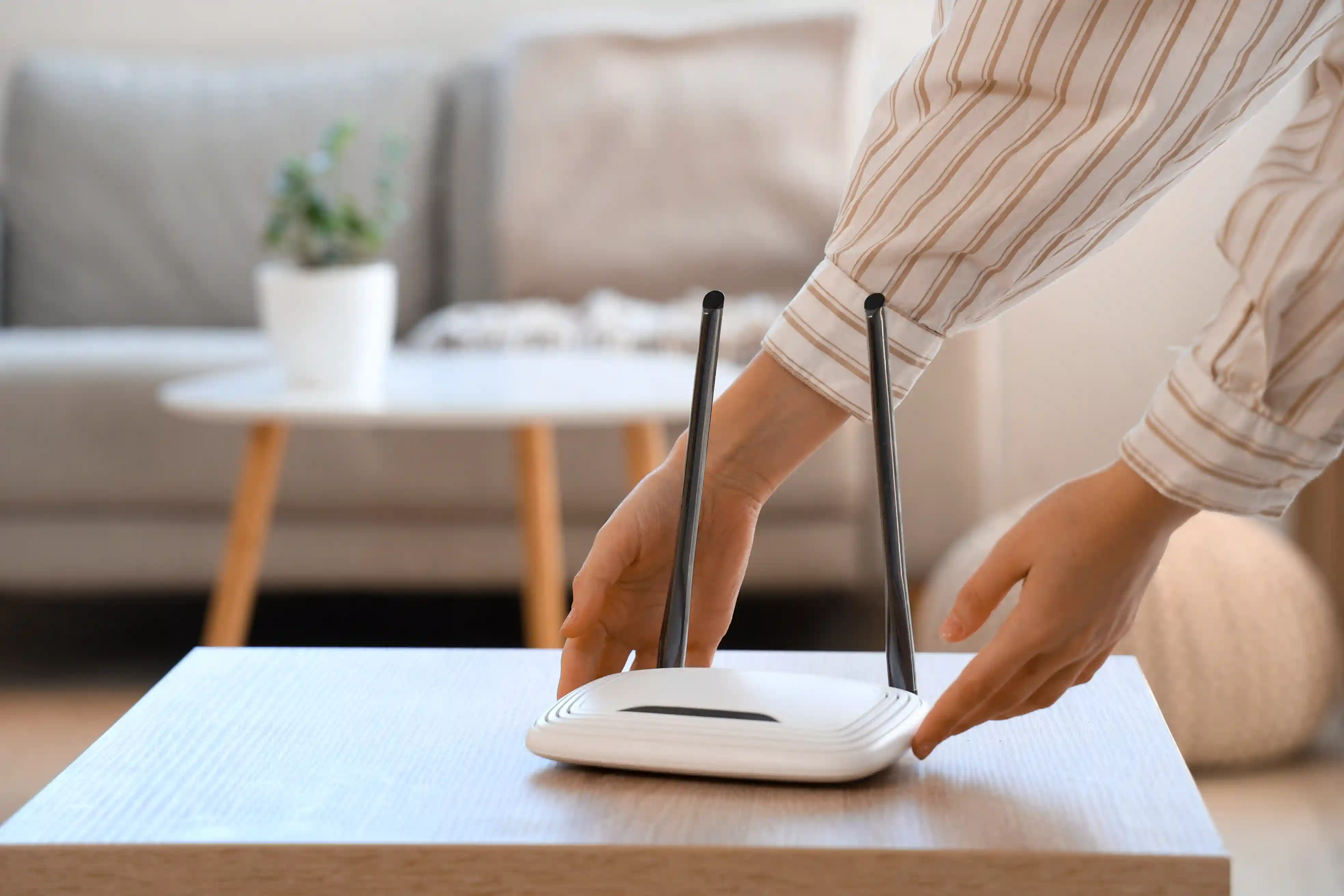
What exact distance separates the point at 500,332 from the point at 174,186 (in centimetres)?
83

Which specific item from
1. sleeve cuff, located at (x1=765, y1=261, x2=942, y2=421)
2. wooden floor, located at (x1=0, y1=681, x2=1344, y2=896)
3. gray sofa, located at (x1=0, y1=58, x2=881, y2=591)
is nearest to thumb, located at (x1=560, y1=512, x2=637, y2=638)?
sleeve cuff, located at (x1=765, y1=261, x2=942, y2=421)

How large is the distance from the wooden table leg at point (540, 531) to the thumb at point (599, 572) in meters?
0.91

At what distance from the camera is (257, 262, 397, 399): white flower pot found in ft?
5.31

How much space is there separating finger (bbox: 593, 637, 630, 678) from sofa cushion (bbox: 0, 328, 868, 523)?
47.5 inches

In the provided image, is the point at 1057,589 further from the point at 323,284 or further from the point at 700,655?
the point at 323,284

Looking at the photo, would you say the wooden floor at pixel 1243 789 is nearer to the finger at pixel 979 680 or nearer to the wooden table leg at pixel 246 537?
the wooden table leg at pixel 246 537

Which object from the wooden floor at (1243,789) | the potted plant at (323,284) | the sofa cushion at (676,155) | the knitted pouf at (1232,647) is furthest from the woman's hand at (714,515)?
the sofa cushion at (676,155)

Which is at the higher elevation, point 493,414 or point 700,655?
point 700,655

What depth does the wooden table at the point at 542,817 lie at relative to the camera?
0.48 meters

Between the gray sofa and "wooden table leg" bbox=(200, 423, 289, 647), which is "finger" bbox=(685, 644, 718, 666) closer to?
"wooden table leg" bbox=(200, 423, 289, 647)

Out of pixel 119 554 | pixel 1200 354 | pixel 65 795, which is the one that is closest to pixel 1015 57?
pixel 1200 354

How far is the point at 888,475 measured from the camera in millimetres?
600

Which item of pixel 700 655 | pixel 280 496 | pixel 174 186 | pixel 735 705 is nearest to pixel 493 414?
pixel 280 496

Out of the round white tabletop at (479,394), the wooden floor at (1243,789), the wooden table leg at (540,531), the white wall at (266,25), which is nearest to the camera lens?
the wooden floor at (1243,789)
